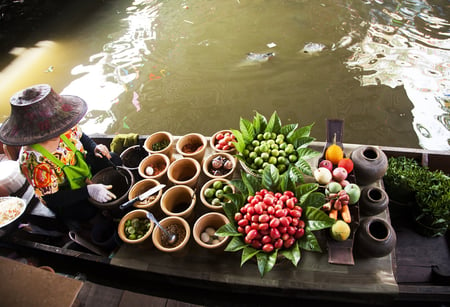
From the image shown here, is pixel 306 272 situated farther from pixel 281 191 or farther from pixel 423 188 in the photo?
pixel 423 188

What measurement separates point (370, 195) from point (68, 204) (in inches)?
97.3

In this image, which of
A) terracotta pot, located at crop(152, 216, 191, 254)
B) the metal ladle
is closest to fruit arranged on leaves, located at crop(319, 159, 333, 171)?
terracotta pot, located at crop(152, 216, 191, 254)

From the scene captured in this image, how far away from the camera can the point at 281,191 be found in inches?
76.8

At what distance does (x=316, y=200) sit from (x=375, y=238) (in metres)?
0.48

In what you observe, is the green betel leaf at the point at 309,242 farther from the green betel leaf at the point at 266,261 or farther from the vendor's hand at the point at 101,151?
the vendor's hand at the point at 101,151

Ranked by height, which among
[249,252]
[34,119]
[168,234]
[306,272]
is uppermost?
[34,119]

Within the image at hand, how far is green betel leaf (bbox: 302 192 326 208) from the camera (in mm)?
1763

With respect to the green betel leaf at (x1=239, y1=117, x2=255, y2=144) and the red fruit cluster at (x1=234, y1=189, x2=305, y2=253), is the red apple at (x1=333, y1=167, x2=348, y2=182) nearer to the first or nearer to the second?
the red fruit cluster at (x1=234, y1=189, x2=305, y2=253)

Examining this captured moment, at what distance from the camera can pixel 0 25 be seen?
6559 mm

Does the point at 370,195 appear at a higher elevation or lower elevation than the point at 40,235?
higher

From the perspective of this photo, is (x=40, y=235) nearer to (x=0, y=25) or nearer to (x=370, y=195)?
(x=370, y=195)

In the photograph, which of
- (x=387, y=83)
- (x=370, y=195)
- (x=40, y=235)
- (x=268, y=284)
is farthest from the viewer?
(x=387, y=83)

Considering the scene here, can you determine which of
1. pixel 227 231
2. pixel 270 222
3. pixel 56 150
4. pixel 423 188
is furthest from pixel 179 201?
pixel 423 188

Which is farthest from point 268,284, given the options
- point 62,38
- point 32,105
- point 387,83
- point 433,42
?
point 62,38
